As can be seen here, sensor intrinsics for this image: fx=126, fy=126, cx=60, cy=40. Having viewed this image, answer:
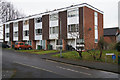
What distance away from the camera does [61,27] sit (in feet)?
84.3

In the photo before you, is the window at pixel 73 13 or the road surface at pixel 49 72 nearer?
the road surface at pixel 49 72

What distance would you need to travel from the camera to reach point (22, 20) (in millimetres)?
34469

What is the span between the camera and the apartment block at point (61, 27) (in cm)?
2322

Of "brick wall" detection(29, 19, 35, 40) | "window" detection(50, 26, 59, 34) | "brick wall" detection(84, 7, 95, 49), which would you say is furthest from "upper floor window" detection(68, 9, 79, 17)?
"brick wall" detection(29, 19, 35, 40)

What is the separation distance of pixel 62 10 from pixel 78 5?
380 centimetres

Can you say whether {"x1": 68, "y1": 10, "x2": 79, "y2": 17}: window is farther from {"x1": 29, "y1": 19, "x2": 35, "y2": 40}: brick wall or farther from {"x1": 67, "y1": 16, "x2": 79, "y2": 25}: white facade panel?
{"x1": 29, "y1": 19, "x2": 35, "y2": 40}: brick wall

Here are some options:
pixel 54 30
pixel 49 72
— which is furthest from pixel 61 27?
pixel 49 72

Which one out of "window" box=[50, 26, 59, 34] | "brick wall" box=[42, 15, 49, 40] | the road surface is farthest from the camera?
"brick wall" box=[42, 15, 49, 40]

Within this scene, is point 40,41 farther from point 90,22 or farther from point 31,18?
point 90,22

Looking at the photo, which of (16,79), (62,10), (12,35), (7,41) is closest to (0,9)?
(62,10)

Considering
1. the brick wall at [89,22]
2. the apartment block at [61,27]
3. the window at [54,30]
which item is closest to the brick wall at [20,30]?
the apartment block at [61,27]

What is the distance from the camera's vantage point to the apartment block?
23219 millimetres

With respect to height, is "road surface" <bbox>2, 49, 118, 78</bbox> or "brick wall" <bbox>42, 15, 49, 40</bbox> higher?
"brick wall" <bbox>42, 15, 49, 40</bbox>

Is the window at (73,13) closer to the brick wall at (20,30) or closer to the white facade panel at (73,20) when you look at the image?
the white facade panel at (73,20)
